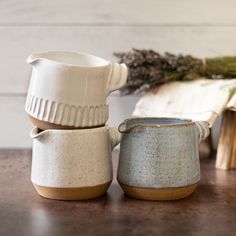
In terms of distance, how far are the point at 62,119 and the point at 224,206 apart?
0.83 feet

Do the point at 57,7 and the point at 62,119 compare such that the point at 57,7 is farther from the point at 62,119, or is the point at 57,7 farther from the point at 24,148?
the point at 62,119

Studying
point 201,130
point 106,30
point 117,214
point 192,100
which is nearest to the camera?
point 117,214

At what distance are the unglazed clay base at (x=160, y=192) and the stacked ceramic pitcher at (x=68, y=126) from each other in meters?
0.05

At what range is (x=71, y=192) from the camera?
0.63m

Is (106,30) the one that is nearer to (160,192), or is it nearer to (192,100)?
(192,100)

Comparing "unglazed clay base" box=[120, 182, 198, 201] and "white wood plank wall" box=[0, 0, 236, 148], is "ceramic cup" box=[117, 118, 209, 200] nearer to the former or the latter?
"unglazed clay base" box=[120, 182, 198, 201]

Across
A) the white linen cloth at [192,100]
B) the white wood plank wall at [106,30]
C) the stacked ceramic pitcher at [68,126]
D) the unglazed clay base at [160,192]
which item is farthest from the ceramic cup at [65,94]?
the white wood plank wall at [106,30]

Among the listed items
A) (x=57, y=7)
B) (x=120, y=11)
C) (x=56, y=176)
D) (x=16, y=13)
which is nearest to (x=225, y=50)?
(x=120, y=11)

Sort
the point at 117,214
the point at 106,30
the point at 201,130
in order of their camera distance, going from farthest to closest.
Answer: the point at 106,30
the point at 201,130
the point at 117,214

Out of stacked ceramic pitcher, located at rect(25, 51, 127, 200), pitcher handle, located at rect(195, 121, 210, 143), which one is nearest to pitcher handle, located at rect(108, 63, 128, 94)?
stacked ceramic pitcher, located at rect(25, 51, 127, 200)

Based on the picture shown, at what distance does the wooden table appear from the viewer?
523mm

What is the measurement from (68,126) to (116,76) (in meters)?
0.10

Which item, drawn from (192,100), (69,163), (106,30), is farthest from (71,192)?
(106,30)

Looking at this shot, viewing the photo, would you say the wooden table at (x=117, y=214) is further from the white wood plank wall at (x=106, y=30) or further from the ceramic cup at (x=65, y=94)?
the white wood plank wall at (x=106, y=30)
